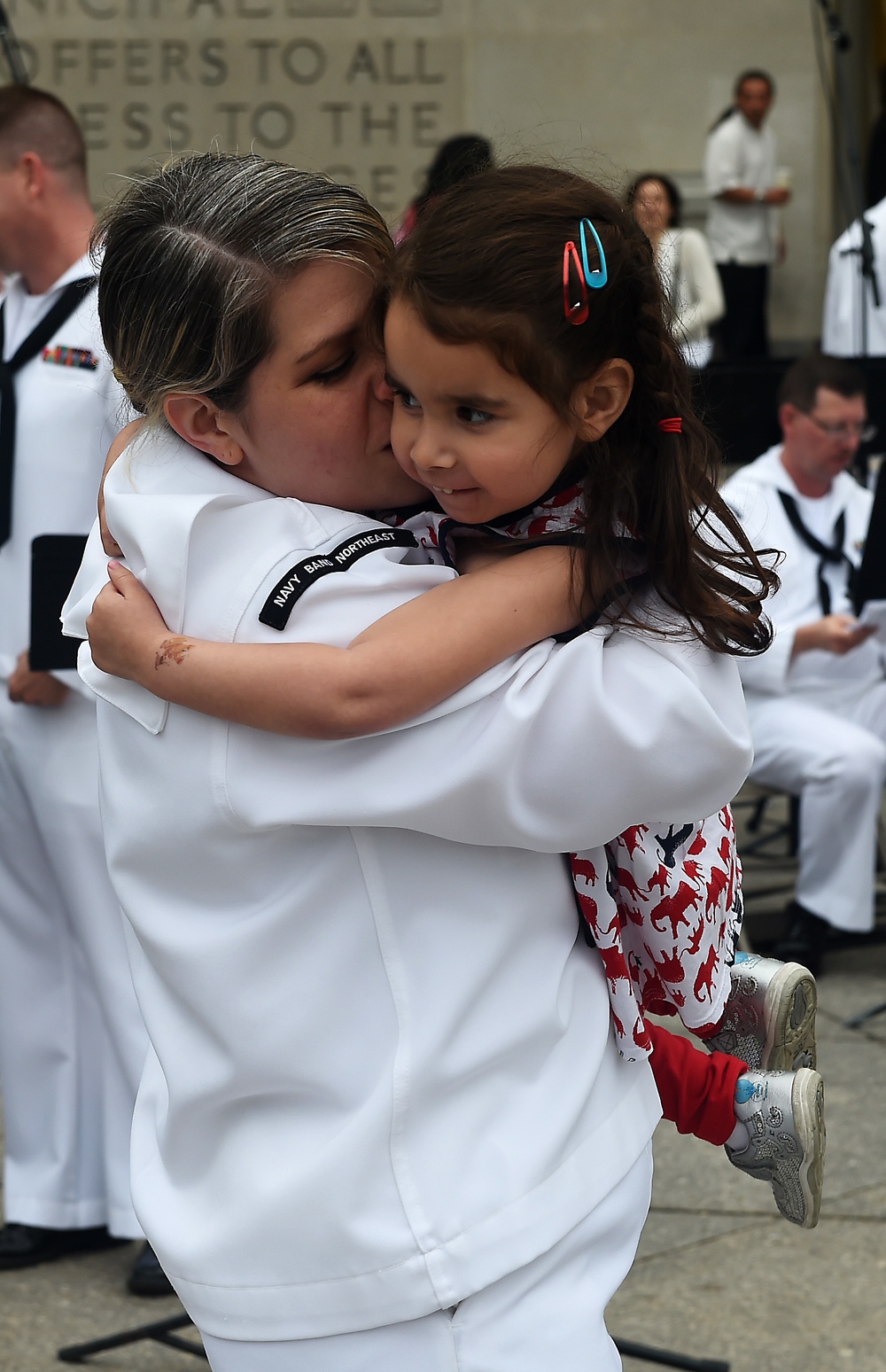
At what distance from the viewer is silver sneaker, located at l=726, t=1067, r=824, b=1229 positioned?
183cm

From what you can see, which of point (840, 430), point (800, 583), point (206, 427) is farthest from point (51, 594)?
point (840, 430)

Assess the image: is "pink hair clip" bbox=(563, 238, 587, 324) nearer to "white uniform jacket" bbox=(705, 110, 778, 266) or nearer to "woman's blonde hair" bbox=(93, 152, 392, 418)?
"woman's blonde hair" bbox=(93, 152, 392, 418)

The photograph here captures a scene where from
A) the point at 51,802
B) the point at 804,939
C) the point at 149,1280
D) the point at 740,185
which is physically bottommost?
the point at 804,939

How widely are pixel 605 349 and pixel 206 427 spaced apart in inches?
15.3

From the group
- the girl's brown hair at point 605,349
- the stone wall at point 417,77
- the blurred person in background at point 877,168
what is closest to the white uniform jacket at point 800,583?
the girl's brown hair at point 605,349

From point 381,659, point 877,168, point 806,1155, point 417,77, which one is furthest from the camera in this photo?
point 417,77

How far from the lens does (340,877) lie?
1.43m

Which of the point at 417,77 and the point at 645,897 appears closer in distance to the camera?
the point at 645,897

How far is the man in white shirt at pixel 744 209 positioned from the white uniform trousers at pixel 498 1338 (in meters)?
12.8

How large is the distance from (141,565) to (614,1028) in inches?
25.0

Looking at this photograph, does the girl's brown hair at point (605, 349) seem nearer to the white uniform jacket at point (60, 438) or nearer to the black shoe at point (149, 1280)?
the white uniform jacket at point (60, 438)

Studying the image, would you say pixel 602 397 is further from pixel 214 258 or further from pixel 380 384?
pixel 214 258

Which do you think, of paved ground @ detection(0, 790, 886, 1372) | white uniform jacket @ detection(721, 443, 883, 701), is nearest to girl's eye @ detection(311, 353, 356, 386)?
paved ground @ detection(0, 790, 886, 1372)

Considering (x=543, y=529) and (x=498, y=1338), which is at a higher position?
(x=543, y=529)
